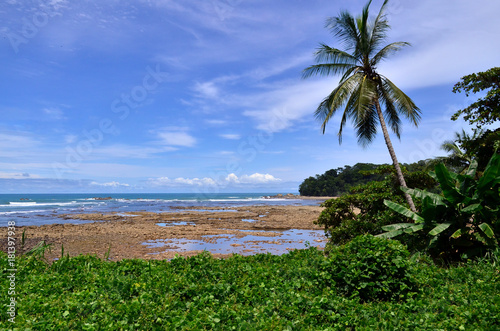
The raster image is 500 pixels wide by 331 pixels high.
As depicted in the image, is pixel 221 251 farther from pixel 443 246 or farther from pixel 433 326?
pixel 433 326

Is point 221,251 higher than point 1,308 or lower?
lower

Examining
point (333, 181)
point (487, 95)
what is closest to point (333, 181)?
point (333, 181)

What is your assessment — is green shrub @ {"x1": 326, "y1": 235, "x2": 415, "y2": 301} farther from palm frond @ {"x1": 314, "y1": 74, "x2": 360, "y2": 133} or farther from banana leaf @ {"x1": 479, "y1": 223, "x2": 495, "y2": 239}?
palm frond @ {"x1": 314, "y1": 74, "x2": 360, "y2": 133}

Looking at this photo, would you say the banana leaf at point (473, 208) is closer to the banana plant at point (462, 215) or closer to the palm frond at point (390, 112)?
the banana plant at point (462, 215)

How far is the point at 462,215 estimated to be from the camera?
794cm

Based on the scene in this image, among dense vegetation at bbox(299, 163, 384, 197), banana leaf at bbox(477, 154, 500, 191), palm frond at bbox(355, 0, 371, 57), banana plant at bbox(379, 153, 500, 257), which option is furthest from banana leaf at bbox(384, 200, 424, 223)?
dense vegetation at bbox(299, 163, 384, 197)

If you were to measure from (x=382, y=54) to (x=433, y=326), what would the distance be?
38.5 ft

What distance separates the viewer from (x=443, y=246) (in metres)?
8.21

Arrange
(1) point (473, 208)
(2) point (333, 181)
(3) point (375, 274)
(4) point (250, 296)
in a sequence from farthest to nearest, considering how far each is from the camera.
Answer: (2) point (333, 181) → (1) point (473, 208) → (3) point (375, 274) → (4) point (250, 296)

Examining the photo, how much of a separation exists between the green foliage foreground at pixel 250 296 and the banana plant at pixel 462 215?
731 millimetres

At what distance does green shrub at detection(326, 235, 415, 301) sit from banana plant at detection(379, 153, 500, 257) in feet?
8.88

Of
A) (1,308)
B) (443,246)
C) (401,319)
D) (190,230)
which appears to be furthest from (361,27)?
(190,230)

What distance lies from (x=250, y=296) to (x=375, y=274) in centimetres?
216

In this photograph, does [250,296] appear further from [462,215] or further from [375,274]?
[462,215]
